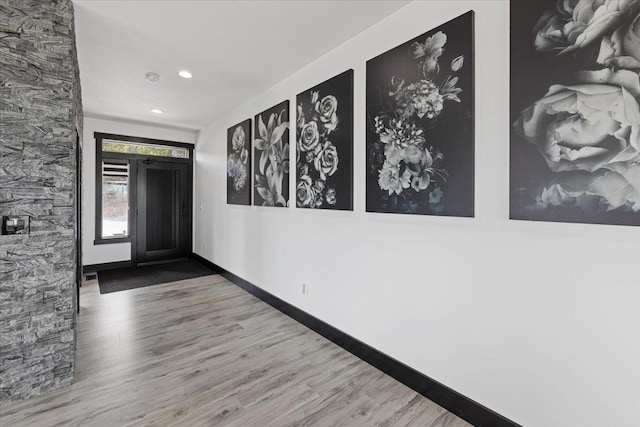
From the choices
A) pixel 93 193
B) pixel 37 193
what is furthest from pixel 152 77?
pixel 93 193

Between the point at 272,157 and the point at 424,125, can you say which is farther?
the point at 272,157

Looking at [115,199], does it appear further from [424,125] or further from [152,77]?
[424,125]

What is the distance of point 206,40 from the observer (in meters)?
2.64

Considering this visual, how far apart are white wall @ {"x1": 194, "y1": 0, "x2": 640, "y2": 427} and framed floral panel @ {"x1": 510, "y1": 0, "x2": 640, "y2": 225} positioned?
0.08 meters

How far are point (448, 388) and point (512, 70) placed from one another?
1949 mm

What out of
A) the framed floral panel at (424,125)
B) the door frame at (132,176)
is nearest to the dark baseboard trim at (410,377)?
the framed floral panel at (424,125)

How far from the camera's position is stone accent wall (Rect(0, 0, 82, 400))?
76.1 inches

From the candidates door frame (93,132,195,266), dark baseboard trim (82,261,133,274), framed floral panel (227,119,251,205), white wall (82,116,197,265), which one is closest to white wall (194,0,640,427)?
framed floral panel (227,119,251,205)

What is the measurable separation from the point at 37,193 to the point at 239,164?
99.2 inches

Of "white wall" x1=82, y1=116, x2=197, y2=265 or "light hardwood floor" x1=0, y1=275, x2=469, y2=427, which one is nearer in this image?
"light hardwood floor" x1=0, y1=275, x2=469, y2=427

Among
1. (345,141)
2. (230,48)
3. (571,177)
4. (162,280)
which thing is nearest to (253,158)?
(230,48)

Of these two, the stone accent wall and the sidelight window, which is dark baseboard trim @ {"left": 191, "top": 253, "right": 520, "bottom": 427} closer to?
the stone accent wall

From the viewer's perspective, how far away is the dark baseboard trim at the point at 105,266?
5344mm

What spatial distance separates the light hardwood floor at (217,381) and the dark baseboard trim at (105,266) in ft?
7.84
